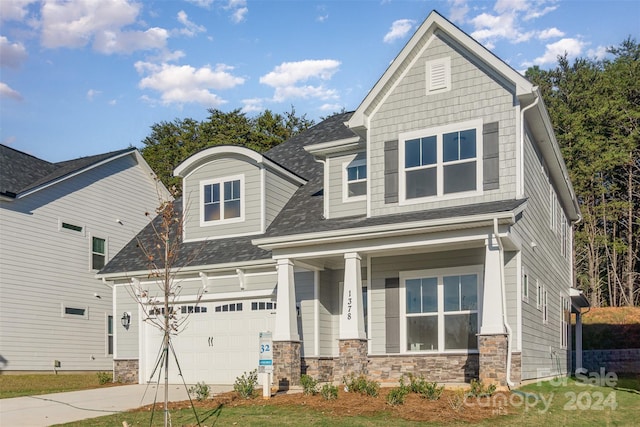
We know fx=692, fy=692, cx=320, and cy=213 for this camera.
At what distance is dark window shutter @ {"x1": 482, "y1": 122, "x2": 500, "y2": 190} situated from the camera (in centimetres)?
1491

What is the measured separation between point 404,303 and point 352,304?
4.86ft

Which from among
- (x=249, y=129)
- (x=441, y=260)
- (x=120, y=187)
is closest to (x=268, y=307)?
(x=441, y=260)

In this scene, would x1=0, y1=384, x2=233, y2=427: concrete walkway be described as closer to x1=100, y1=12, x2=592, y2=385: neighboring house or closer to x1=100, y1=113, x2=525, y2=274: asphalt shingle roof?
x1=100, y1=12, x2=592, y2=385: neighboring house

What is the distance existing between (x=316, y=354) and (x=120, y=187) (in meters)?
12.1

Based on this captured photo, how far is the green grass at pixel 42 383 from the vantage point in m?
17.4

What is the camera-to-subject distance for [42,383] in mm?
19906

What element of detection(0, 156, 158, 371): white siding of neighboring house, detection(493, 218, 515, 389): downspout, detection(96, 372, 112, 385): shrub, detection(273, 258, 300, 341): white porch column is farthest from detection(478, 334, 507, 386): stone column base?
detection(0, 156, 158, 371): white siding of neighboring house

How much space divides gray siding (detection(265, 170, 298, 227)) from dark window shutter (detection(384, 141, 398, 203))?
430 centimetres

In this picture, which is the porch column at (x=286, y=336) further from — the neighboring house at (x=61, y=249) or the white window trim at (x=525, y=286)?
the neighboring house at (x=61, y=249)

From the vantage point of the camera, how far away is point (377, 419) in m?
11.2

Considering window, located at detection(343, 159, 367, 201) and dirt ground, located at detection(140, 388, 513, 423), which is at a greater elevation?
window, located at detection(343, 159, 367, 201)

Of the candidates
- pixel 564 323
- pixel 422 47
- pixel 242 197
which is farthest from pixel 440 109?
pixel 564 323

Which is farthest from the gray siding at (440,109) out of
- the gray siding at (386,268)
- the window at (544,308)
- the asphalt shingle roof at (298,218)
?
the window at (544,308)

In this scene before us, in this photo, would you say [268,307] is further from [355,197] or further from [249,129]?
[249,129]
